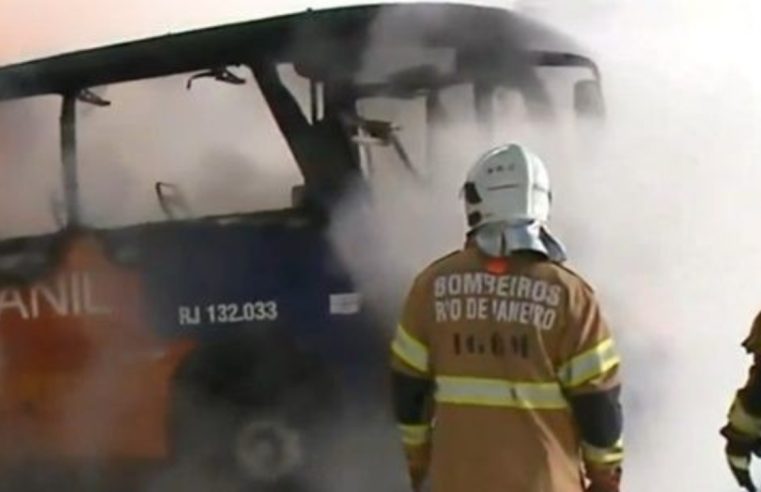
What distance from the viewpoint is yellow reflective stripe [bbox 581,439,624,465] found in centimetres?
340

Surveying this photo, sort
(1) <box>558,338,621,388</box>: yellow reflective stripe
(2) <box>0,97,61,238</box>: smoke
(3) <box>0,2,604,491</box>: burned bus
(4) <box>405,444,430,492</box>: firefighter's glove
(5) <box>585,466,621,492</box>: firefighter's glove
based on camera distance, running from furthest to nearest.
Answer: (2) <box>0,97,61,238</box>: smoke < (3) <box>0,2,604,491</box>: burned bus < (4) <box>405,444,430,492</box>: firefighter's glove < (5) <box>585,466,621,492</box>: firefighter's glove < (1) <box>558,338,621,388</box>: yellow reflective stripe

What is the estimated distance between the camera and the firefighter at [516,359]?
3.32m

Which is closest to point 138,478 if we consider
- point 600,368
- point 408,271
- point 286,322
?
point 286,322

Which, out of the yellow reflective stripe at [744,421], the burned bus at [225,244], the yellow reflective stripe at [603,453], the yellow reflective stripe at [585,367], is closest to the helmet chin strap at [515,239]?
the yellow reflective stripe at [585,367]

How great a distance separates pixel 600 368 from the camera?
332cm

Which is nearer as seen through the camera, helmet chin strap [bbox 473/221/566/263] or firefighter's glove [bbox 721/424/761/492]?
helmet chin strap [bbox 473/221/566/263]

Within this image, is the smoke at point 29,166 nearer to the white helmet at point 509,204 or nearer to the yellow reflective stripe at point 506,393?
the white helmet at point 509,204

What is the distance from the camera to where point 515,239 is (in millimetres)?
3385

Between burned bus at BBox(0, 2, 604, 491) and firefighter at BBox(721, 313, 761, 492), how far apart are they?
173cm

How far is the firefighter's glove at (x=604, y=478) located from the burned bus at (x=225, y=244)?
1.69 metres

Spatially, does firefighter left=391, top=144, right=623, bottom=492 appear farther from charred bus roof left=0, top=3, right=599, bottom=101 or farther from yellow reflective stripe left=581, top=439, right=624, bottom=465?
charred bus roof left=0, top=3, right=599, bottom=101

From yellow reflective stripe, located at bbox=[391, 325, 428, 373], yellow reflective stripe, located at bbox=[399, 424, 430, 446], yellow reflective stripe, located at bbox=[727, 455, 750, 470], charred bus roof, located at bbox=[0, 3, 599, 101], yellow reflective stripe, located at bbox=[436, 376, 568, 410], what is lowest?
yellow reflective stripe, located at bbox=[727, 455, 750, 470]

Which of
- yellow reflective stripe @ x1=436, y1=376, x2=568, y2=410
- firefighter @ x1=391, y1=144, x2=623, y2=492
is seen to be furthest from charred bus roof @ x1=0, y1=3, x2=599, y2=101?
yellow reflective stripe @ x1=436, y1=376, x2=568, y2=410

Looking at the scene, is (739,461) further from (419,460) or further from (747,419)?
(419,460)
